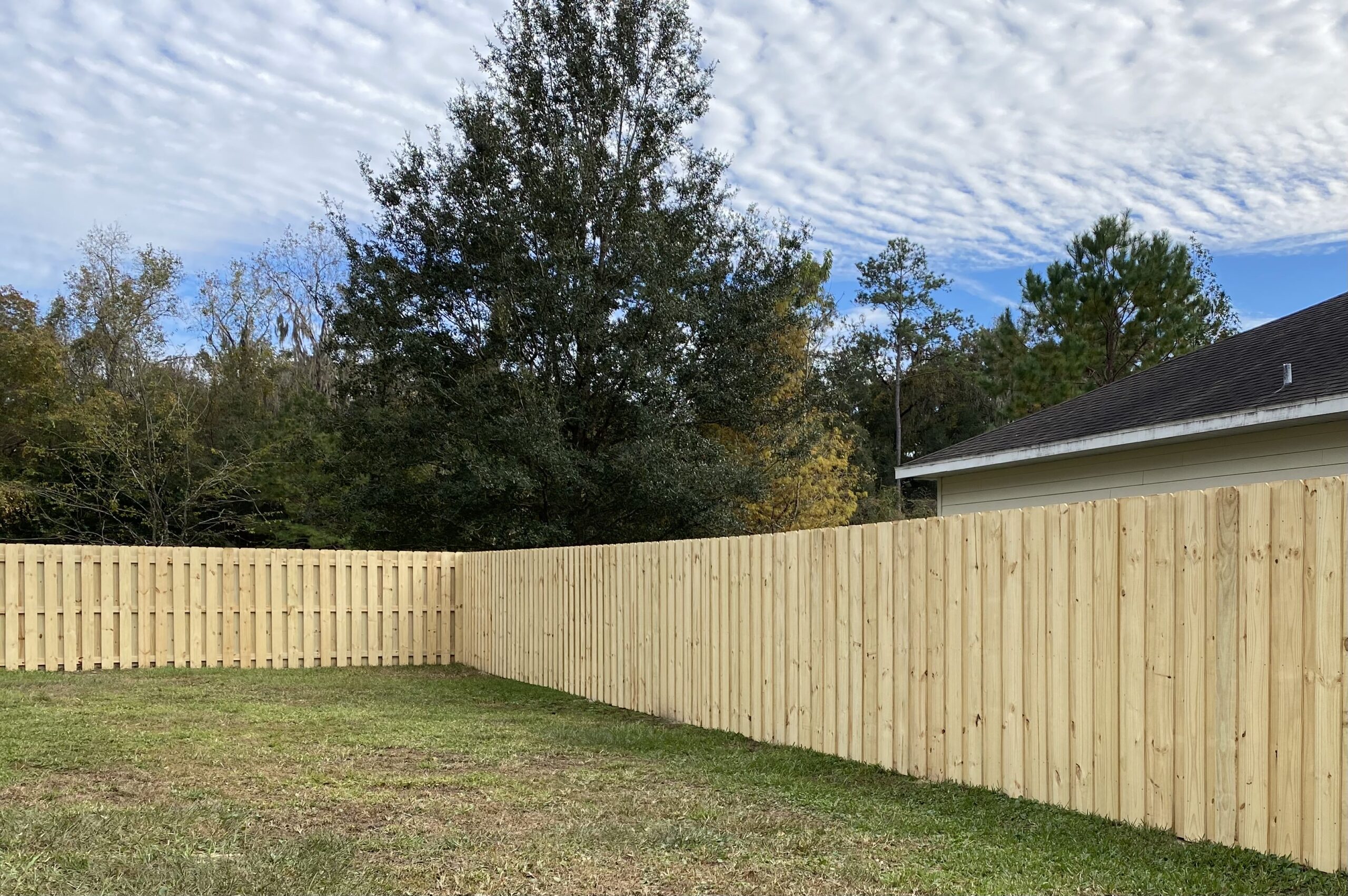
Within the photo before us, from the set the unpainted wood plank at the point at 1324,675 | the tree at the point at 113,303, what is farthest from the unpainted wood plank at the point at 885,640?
the tree at the point at 113,303

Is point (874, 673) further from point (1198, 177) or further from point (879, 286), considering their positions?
point (879, 286)

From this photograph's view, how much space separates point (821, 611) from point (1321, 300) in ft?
22.9

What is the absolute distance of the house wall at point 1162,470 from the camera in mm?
7230

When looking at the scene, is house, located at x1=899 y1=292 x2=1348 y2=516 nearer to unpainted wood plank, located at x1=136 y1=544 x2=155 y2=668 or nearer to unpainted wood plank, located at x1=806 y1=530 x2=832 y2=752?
unpainted wood plank, located at x1=806 y1=530 x2=832 y2=752

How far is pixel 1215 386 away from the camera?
888 centimetres

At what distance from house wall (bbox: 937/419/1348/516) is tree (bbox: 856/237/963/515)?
86.1 feet

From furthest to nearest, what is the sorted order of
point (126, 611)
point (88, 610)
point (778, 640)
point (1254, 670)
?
point (126, 611) < point (88, 610) < point (778, 640) < point (1254, 670)

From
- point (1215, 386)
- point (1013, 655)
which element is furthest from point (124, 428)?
point (1013, 655)

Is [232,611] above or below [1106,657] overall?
below

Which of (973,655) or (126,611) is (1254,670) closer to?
(973,655)

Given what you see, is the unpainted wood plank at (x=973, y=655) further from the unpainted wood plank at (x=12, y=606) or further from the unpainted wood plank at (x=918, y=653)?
the unpainted wood plank at (x=12, y=606)

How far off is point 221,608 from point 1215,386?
455 inches

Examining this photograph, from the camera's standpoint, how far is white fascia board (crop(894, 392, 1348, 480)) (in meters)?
6.95

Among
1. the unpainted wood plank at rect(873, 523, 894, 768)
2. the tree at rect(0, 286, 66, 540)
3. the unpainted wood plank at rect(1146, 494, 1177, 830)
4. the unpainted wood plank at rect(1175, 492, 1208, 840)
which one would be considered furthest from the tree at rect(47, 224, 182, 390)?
the unpainted wood plank at rect(1175, 492, 1208, 840)
